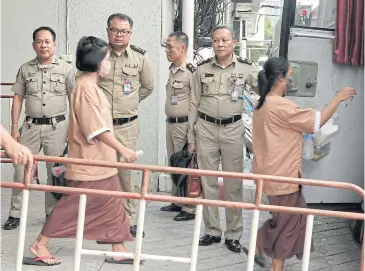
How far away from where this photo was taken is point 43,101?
4.98 metres

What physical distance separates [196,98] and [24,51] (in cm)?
276

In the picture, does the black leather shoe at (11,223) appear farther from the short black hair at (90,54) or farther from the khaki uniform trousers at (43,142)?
the short black hair at (90,54)

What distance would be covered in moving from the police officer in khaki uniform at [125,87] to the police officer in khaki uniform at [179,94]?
83 centimetres

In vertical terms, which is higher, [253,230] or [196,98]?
[196,98]

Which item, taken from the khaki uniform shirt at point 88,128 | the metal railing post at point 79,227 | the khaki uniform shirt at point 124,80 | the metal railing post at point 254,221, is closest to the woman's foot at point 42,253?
the khaki uniform shirt at point 88,128

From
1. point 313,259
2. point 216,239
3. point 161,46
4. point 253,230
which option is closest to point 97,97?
point 253,230

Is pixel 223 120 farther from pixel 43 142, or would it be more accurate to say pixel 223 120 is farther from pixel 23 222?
pixel 23 222

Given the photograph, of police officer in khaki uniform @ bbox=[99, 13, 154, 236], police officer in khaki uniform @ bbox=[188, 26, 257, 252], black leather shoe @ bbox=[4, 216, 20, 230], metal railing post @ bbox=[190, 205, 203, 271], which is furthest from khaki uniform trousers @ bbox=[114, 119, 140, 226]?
metal railing post @ bbox=[190, 205, 203, 271]

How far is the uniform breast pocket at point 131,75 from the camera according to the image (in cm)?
476

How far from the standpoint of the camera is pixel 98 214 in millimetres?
3736

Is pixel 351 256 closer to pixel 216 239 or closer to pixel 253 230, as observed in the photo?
pixel 216 239

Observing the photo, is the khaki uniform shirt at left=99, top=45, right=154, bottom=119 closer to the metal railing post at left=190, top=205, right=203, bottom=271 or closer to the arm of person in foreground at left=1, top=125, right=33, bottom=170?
the arm of person in foreground at left=1, top=125, right=33, bottom=170

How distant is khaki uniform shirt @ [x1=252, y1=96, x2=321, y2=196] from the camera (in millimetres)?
3725

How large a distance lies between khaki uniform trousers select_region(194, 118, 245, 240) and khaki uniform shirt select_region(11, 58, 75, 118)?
1.28 meters
